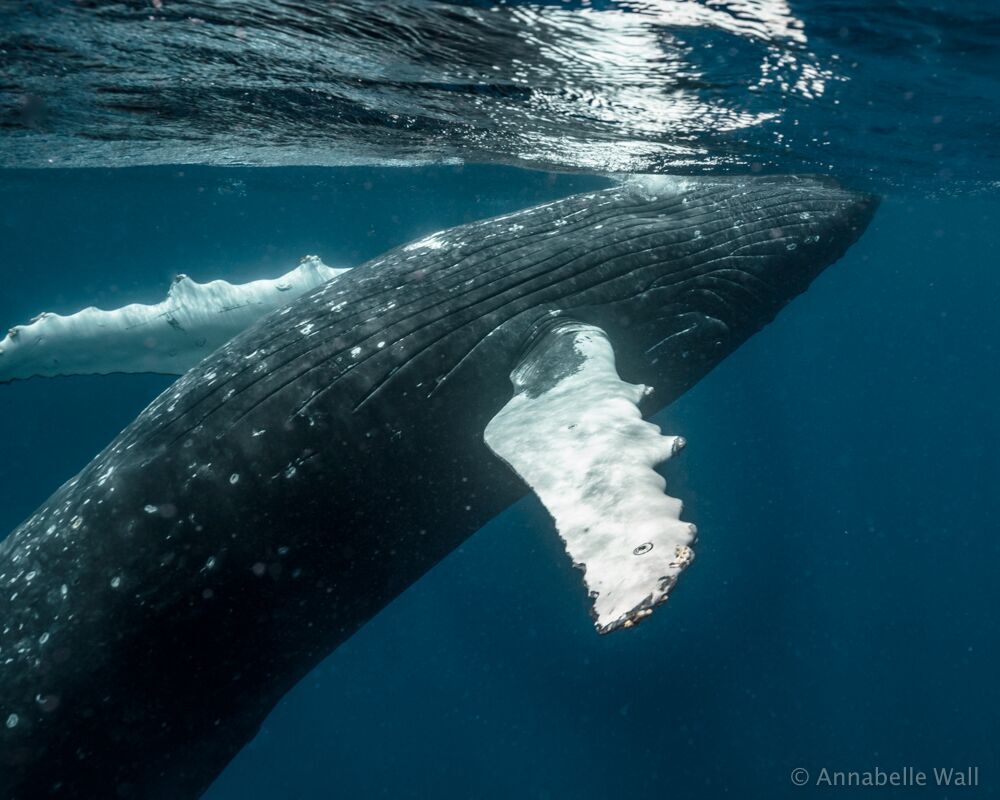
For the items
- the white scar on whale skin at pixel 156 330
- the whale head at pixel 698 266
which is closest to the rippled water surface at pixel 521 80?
the whale head at pixel 698 266

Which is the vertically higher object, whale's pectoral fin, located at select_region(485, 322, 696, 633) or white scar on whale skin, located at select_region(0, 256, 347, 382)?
whale's pectoral fin, located at select_region(485, 322, 696, 633)

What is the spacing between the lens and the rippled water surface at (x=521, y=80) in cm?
708

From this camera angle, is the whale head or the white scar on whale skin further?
the white scar on whale skin

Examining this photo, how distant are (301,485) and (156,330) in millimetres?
5230

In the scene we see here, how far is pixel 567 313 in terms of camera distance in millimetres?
5727

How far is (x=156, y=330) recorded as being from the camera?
29.0 ft

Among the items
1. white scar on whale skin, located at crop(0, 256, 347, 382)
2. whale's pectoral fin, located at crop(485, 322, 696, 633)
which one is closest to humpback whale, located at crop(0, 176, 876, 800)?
whale's pectoral fin, located at crop(485, 322, 696, 633)

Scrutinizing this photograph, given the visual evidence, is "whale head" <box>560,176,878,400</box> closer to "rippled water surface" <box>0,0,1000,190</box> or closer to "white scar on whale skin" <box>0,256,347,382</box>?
"rippled water surface" <box>0,0,1000,190</box>

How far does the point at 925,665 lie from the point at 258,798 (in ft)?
79.1

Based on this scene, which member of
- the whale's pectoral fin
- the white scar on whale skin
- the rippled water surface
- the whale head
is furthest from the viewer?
the white scar on whale skin

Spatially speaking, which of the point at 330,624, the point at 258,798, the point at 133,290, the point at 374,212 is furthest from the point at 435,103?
the point at 133,290

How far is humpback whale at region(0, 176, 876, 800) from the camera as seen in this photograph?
4.57 metres

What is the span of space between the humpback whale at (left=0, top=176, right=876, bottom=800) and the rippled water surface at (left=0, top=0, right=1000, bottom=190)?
9.64ft

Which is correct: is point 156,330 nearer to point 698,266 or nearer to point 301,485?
point 301,485
